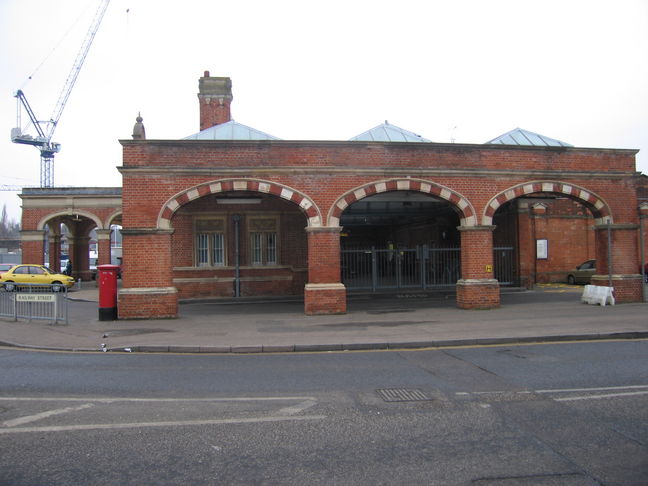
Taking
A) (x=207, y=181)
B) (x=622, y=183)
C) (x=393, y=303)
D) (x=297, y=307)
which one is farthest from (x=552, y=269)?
(x=207, y=181)

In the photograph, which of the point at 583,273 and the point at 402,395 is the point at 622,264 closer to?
the point at 583,273

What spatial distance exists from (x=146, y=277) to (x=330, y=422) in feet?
34.8

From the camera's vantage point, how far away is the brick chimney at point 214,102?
1053 inches

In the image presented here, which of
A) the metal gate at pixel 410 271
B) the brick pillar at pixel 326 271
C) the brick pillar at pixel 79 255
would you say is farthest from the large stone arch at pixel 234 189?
the brick pillar at pixel 79 255

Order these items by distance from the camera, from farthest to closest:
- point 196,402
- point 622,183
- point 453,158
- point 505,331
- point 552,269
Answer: point 552,269
point 622,183
point 453,158
point 505,331
point 196,402

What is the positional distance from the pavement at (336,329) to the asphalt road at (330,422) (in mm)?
1423

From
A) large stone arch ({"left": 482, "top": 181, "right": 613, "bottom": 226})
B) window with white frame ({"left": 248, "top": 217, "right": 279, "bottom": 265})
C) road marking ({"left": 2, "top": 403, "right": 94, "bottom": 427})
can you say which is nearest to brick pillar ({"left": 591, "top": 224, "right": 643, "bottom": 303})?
large stone arch ({"left": 482, "top": 181, "right": 613, "bottom": 226})

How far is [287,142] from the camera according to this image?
1491cm

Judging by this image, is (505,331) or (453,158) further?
(453,158)

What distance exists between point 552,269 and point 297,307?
56.8 feet

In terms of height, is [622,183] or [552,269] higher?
[622,183]

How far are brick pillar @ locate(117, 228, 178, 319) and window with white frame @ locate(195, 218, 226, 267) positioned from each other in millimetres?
6701

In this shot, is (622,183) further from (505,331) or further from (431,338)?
(431,338)

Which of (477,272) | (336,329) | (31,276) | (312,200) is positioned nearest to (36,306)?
(312,200)
